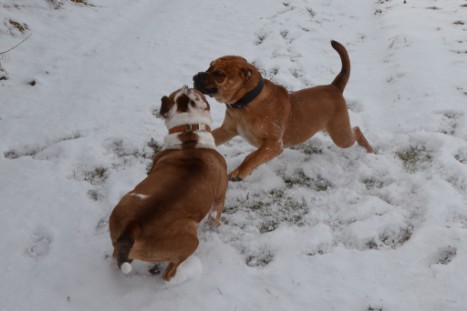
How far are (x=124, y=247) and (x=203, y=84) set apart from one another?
1969 millimetres

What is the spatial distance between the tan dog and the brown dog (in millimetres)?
376

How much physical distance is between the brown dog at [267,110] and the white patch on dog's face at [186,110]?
0.24 metres

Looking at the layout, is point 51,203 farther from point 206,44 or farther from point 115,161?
point 206,44

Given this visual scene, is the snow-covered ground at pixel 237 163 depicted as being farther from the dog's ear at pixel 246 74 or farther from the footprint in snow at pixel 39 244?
the dog's ear at pixel 246 74

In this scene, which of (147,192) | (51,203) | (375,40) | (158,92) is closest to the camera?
(147,192)

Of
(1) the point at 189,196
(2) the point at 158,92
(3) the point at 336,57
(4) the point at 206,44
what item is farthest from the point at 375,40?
(1) the point at 189,196

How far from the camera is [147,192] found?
3152 mm

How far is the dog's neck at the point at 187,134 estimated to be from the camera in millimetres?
3861

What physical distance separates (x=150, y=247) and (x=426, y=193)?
2961 millimetres

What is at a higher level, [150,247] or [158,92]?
[150,247]

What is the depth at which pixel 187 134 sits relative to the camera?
390cm

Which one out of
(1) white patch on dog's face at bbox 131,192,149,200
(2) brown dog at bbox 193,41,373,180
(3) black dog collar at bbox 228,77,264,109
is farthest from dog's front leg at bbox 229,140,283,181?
(1) white patch on dog's face at bbox 131,192,149,200

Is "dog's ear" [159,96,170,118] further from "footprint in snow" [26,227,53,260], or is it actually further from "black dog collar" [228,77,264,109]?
"footprint in snow" [26,227,53,260]

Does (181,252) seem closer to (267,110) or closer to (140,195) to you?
(140,195)
